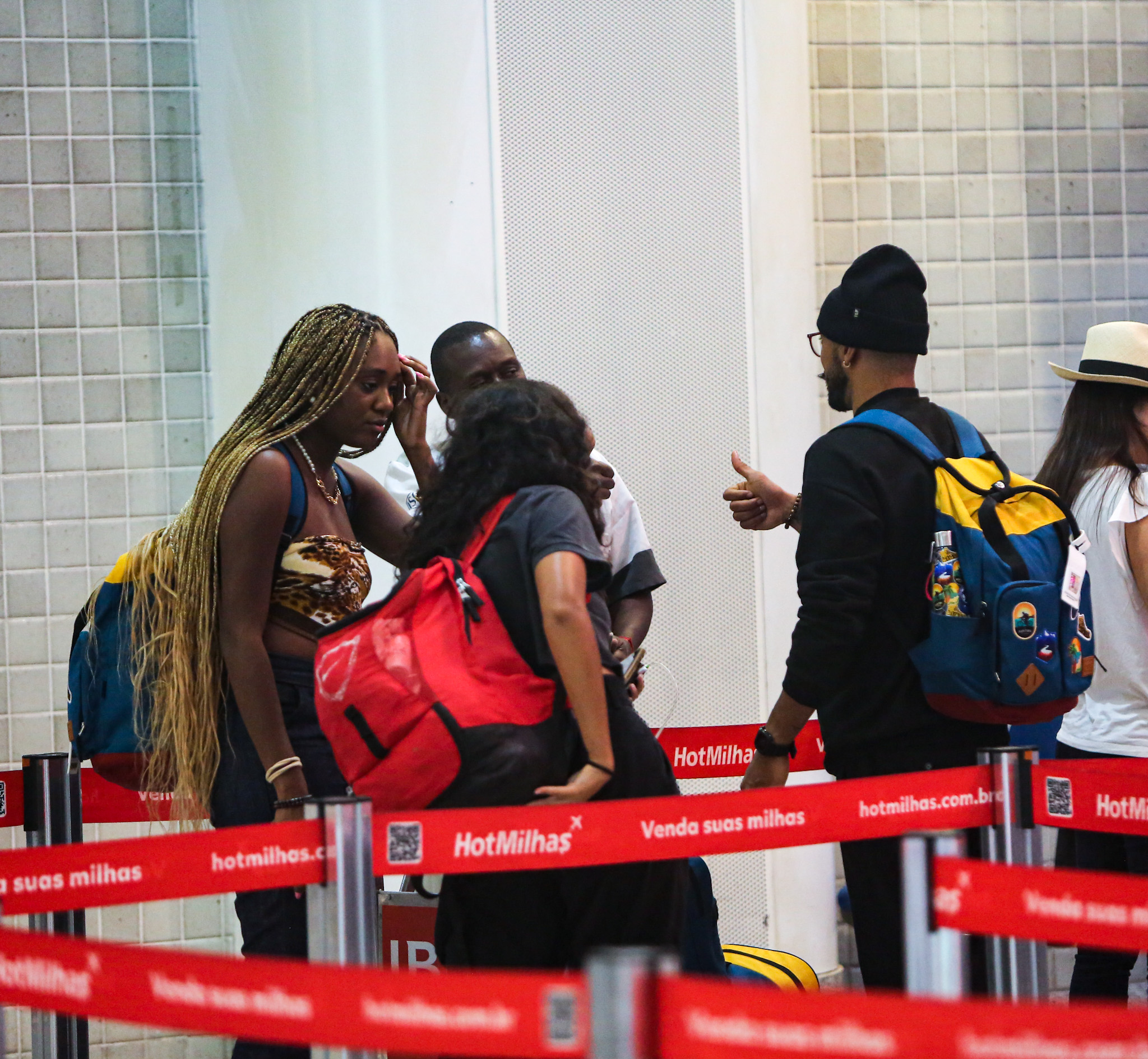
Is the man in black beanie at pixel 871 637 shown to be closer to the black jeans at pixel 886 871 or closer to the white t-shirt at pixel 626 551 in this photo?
the black jeans at pixel 886 871

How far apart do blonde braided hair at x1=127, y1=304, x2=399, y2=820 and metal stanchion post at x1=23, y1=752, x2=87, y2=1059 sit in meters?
0.20

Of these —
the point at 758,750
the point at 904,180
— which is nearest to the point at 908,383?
A: the point at 758,750

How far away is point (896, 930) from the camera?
2635 millimetres

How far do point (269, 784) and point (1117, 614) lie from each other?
1.98 m

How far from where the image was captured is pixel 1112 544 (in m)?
3.30

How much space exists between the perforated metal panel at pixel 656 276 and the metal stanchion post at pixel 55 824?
178cm

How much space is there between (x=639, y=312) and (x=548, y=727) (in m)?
2.01

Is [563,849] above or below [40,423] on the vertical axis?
below

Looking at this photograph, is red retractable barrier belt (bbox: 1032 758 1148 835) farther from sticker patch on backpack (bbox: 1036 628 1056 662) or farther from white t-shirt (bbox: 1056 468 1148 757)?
white t-shirt (bbox: 1056 468 1148 757)

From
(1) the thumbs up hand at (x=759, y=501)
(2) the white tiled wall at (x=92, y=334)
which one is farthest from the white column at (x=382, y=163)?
(1) the thumbs up hand at (x=759, y=501)

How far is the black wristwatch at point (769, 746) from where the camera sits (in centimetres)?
281

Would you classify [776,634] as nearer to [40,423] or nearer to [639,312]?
[639,312]

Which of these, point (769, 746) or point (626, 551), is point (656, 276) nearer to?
point (626, 551)

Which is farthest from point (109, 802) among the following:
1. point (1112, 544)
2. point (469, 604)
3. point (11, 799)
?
point (1112, 544)
